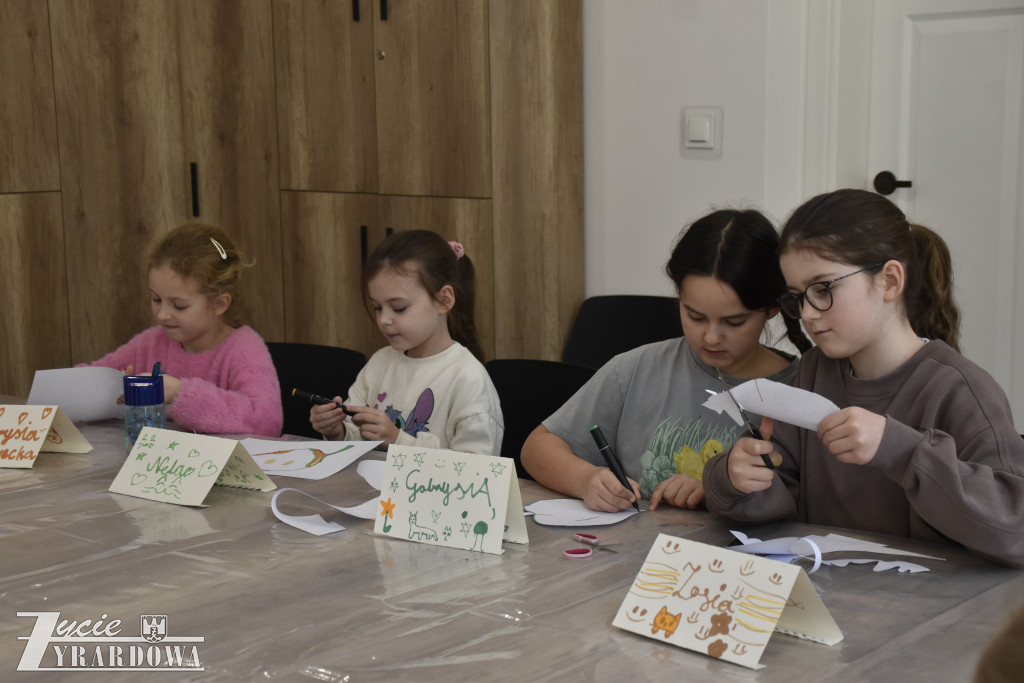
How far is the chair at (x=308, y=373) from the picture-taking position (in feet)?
7.84

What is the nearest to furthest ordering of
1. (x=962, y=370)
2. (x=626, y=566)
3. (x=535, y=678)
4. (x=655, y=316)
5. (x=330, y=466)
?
(x=535, y=678) → (x=626, y=566) → (x=962, y=370) → (x=330, y=466) → (x=655, y=316)

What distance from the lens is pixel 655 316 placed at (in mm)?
2979

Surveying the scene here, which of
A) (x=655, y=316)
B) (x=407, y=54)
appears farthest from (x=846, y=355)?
(x=407, y=54)

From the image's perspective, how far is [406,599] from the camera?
1074mm

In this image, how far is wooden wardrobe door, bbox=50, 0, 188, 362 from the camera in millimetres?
2889

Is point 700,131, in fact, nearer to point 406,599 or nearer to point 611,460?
point 611,460

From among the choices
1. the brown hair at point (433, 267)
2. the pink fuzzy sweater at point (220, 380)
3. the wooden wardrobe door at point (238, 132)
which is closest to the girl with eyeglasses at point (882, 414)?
the brown hair at point (433, 267)

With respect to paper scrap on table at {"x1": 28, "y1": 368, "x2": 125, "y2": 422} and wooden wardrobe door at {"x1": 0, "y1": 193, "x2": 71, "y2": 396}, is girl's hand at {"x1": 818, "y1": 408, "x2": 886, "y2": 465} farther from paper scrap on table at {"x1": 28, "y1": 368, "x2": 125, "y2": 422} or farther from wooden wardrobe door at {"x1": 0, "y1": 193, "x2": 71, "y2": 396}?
wooden wardrobe door at {"x1": 0, "y1": 193, "x2": 71, "y2": 396}

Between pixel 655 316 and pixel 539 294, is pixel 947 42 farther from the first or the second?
pixel 539 294

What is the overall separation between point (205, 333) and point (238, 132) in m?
1.17

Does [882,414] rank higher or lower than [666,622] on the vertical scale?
higher

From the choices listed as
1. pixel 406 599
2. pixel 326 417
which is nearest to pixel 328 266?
pixel 326 417

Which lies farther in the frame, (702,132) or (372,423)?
(702,132)

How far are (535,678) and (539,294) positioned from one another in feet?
7.86
